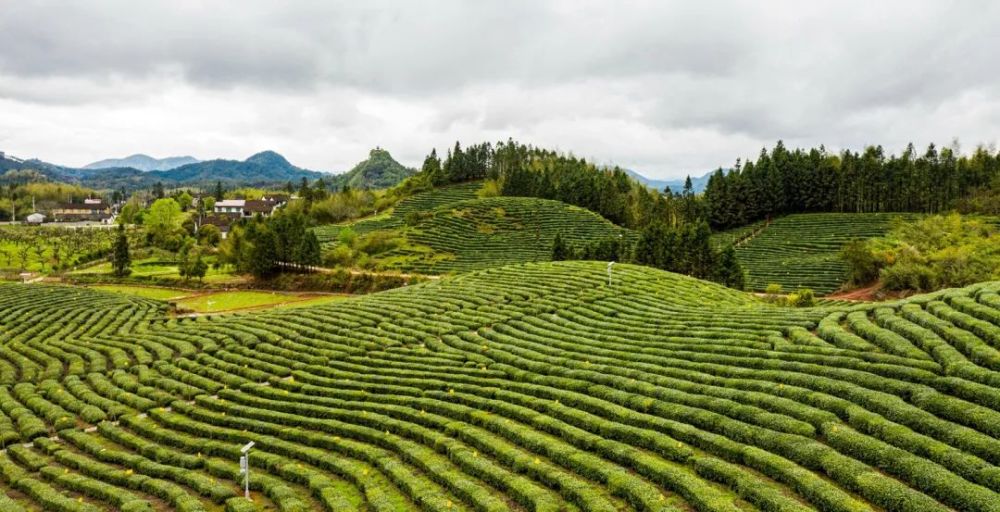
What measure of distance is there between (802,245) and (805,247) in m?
1.18

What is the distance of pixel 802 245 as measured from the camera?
99312mm

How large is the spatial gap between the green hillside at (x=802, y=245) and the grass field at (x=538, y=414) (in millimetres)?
48353

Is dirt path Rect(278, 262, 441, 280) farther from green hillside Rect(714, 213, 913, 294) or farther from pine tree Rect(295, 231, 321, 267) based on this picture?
green hillside Rect(714, 213, 913, 294)

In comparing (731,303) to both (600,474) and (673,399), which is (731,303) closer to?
(673,399)

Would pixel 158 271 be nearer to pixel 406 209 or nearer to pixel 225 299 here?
pixel 225 299

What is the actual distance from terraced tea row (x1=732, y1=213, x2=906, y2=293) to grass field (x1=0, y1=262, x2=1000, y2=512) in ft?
157

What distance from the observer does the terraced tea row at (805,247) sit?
7994 cm

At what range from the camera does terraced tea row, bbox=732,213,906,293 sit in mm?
79938

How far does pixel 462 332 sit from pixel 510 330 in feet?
10.6

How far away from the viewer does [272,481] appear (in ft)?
67.4

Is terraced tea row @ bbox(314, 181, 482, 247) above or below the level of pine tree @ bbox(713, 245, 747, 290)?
above

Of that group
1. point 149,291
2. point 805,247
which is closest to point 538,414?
point 149,291

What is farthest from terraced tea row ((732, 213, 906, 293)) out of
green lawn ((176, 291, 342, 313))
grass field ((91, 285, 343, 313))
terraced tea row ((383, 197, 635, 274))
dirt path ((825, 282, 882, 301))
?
grass field ((91, 285, 343, 313))

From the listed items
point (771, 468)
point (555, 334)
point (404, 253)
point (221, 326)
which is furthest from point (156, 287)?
point (771, 468)
